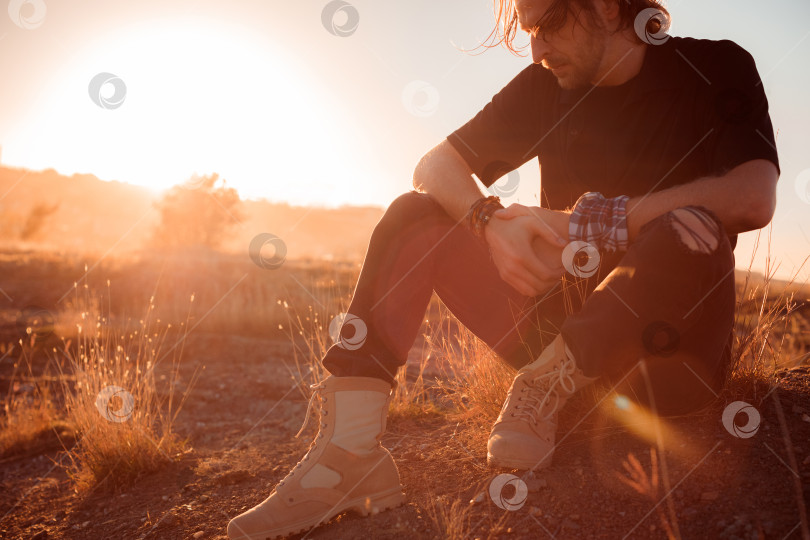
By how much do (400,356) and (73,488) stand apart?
7.17ft

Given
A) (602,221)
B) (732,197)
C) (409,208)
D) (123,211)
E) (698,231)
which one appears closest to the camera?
(698,231)

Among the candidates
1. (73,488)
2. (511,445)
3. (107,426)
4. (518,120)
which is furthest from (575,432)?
(73,488)

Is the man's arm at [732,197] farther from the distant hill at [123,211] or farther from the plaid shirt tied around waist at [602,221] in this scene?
the distant hill at [123,211]

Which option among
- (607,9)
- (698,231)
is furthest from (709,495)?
(607,9)

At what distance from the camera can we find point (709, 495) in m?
1.44

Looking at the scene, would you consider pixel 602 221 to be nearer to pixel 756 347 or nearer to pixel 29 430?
pixel 756 347

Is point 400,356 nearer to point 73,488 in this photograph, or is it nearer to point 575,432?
point 575,432

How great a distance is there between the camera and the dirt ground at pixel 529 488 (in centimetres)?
142

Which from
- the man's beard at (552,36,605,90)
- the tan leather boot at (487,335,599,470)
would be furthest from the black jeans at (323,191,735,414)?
the man's beard at (552,36,605,90)

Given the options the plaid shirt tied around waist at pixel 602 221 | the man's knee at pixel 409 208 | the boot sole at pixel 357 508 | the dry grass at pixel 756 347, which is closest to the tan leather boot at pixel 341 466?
the boot sole at pixel 357 508

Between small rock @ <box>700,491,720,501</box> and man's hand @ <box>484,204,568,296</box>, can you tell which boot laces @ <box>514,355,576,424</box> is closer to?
man's hand @ <box>484,204,568,296</box>

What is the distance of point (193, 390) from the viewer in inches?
178

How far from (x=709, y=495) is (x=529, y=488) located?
1.63 feet

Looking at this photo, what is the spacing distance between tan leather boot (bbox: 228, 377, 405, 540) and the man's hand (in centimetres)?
57
